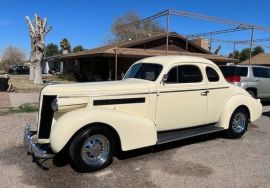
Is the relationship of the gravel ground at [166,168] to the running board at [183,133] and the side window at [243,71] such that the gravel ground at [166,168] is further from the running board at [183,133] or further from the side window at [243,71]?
the side window at [243,71]

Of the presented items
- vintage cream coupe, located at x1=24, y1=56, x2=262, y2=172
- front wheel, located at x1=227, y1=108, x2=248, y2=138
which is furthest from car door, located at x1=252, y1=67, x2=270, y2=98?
vintage cream coupe, located at x1=24, y1=56, x2=262, y2=172

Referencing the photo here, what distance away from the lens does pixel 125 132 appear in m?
5.55

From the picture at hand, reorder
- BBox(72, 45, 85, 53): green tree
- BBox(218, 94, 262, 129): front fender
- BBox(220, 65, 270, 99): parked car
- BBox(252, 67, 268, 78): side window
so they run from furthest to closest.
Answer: BBox(72, 45, 85, 53): green tree
BBox(252, 67, 268, 78): side window
BBox(220, 65, 270, 99): parked car
BBox(218, 94, 262, 129): front fender

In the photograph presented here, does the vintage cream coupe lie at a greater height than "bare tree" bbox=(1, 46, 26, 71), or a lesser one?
lesser

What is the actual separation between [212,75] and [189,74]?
2.32 ft

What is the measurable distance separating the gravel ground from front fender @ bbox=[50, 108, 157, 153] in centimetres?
48

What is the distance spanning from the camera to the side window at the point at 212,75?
7.17m

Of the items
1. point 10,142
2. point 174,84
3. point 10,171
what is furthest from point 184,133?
point 10,142

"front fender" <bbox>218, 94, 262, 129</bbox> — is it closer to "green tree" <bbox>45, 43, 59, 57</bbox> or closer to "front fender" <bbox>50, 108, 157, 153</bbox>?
"front fender" <bbox>50, 108, 157, 153</bbox>

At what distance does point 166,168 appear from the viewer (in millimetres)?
5617

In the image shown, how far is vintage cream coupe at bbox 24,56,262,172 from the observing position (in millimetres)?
5230

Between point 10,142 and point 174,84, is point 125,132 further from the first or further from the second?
point 10,142

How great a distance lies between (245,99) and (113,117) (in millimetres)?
3828

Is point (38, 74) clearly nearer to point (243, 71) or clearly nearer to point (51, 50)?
point (243, 71)
